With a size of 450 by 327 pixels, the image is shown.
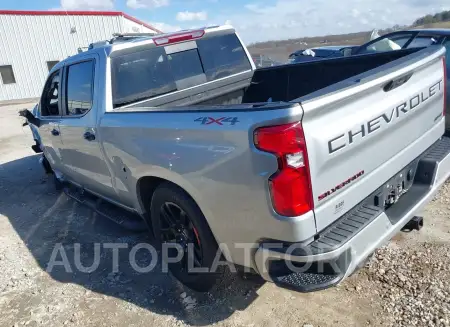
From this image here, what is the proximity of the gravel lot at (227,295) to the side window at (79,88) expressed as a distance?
1.49 m

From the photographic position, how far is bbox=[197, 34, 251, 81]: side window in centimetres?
418

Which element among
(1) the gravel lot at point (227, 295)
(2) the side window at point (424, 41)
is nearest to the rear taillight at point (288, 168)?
(1) the gravel lot at point (227, 295)

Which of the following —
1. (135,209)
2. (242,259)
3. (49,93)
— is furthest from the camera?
(49,93)

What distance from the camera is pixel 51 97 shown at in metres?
4.87

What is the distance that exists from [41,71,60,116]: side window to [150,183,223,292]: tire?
222 cm

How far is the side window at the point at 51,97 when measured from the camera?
15.1ft

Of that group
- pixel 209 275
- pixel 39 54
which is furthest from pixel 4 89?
→ pixel 209 275

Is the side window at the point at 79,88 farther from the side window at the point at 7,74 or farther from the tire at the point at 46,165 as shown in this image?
the side window at the point at 7,74

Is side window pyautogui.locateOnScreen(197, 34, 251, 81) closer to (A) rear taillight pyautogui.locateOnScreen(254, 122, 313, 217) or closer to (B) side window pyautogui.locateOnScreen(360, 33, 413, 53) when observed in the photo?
(A) rear taillight pyautogui.locateOnScreen(254, 122, 313, 217)

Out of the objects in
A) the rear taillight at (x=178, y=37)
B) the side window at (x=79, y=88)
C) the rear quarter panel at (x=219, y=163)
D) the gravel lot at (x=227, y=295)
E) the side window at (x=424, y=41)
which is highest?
the rear taillight at (x=178, y=37)

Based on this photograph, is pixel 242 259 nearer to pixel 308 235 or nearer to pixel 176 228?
pixel 308 235

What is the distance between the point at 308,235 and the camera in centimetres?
217

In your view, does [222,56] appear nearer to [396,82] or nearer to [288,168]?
[396,82]

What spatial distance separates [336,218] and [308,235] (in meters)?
0.26
